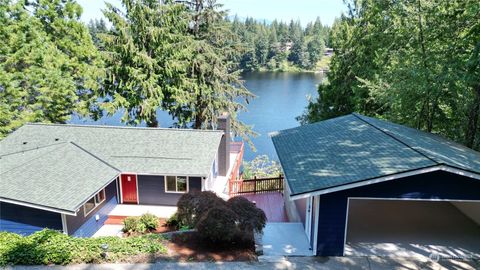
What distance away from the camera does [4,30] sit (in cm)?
1859

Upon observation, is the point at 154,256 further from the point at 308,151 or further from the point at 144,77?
the point at 144,77

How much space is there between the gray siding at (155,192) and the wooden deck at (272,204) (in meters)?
2.86

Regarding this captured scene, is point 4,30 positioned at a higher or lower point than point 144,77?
higher

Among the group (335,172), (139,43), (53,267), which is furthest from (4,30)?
(335,172)

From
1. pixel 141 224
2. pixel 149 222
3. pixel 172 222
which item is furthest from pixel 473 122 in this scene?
pixel 141 224

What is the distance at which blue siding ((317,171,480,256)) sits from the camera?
856 cm

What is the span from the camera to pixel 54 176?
13.3m

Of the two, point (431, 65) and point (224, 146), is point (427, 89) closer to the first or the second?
point (431, 65)

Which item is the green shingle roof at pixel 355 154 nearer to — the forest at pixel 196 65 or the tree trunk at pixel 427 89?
the tree trunk at pixel 427 89

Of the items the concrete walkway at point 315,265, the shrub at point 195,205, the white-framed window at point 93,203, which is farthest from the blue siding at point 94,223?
the shrub at point 195,205

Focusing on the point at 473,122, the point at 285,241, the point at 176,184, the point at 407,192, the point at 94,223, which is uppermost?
the point at 473,122

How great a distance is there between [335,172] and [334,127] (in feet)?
18.1

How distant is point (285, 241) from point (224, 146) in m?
8.91

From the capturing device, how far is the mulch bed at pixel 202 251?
8.86m
